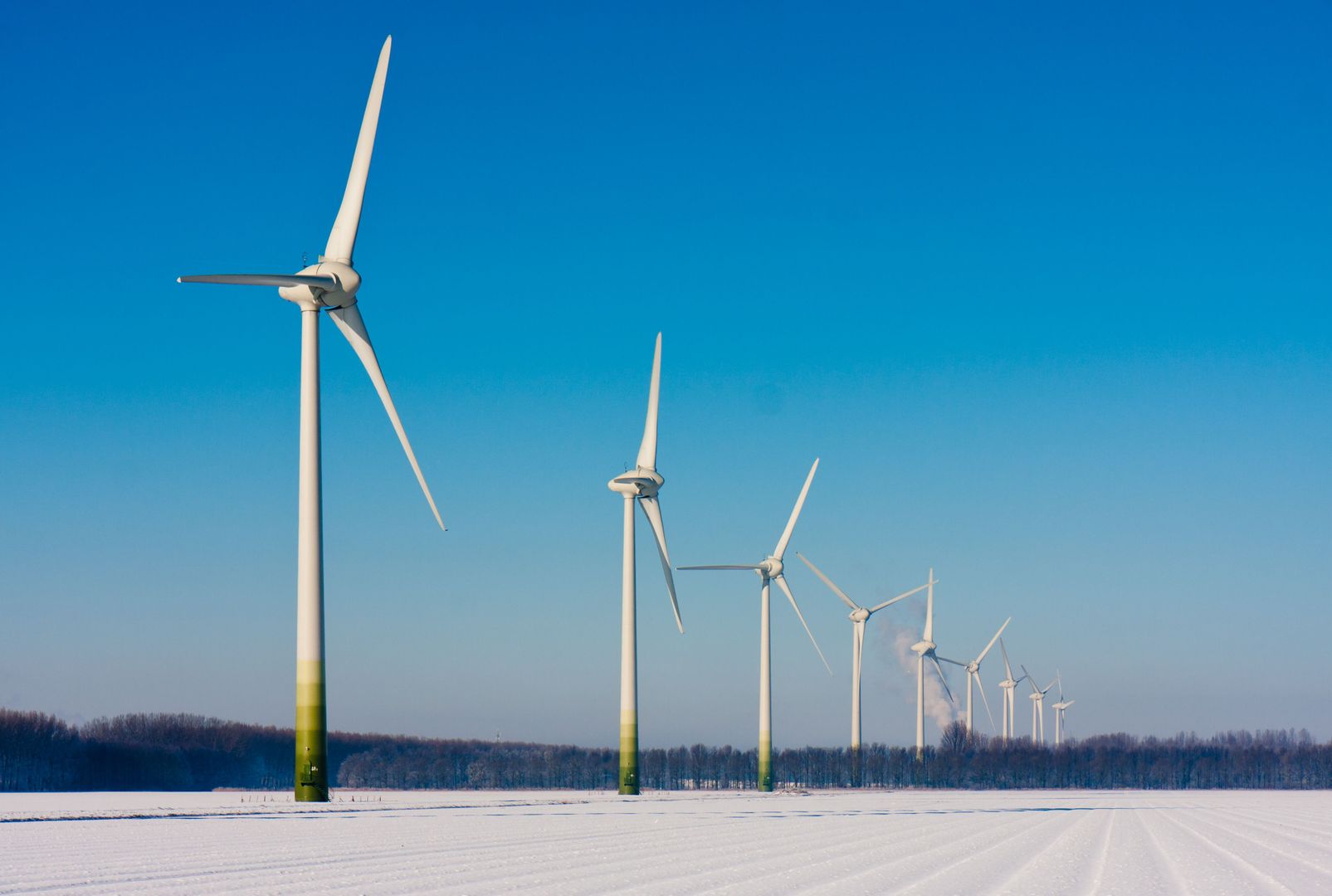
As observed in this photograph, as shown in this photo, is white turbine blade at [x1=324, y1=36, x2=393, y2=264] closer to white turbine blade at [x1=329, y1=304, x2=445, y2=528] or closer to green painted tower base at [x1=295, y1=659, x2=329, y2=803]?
white turbine blade at [x1=329, y1=304, x2=445, y2=528]

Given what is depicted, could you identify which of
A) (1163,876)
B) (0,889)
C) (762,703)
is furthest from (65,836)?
(762,703)

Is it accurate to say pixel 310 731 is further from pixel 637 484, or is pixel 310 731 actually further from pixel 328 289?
pixel 637 484

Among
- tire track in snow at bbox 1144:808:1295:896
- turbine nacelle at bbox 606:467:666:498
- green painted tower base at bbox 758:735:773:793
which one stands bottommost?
green painted tower base at bbox 758:735:773:793

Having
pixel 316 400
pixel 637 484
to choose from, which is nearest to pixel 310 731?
pixel 316 400

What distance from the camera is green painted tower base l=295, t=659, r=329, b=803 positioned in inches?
1873

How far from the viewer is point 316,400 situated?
5006cm

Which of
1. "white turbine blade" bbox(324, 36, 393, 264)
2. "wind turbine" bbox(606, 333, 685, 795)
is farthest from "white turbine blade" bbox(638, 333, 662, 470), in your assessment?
"white turbine blade" bbox(324, 36, 393, 264)

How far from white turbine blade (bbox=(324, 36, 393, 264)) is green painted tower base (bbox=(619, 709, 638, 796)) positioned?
3469cm

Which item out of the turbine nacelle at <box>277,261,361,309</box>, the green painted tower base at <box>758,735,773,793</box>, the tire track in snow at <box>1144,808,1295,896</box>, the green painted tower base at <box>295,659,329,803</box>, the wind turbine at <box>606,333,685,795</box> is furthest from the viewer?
the green painted tower base at <box>758,735,773,793</box>

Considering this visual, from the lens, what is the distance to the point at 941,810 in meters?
63.5

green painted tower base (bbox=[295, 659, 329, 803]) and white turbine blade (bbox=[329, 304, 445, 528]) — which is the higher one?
white turbine blade (bbox=[329, 304, 445, 528])

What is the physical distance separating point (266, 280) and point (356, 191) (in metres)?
5.97

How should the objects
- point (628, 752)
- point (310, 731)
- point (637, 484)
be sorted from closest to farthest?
point (310, 731), point (628, 752), point (637, 484)

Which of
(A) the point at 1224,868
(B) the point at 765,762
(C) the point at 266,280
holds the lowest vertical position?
(B) the point at 765,762
